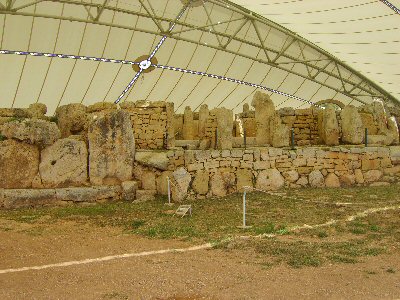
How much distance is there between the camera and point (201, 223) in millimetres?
6480

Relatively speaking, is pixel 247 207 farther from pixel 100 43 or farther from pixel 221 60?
pixel 221 60

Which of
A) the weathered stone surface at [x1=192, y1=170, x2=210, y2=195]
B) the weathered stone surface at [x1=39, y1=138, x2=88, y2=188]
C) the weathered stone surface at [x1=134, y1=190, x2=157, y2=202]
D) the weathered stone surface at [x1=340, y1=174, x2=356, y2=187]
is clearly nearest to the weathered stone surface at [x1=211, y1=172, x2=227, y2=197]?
the weathered stone surface at [x1=192, y1=170, x2=210, y2=195]

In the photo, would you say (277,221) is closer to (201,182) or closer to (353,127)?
(201,182)

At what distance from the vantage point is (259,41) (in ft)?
61.3

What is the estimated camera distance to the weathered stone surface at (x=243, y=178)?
9008 millimetres

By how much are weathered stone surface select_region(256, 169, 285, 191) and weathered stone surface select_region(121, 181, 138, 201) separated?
9.04 feet

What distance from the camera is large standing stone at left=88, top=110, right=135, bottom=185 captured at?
877cm

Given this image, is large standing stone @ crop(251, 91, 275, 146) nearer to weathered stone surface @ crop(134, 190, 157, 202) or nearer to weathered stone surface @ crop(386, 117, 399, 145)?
weathered stone surface @ crop(134, 190, 157, 202)

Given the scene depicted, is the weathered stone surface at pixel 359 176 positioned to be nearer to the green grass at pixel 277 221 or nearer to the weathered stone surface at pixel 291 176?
the green grass at pixel 277 221

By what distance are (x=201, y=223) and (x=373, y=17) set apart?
9.18m

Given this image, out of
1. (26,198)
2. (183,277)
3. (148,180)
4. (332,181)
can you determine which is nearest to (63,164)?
(26,198)

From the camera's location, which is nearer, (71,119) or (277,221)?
(277,221)

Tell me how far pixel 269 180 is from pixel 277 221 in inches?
114

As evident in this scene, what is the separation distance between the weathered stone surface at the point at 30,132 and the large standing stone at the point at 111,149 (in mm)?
877
